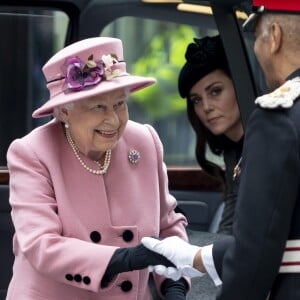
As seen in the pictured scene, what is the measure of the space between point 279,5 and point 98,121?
660mm

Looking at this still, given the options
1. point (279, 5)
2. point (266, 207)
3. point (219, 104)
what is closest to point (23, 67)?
point (219, 104)

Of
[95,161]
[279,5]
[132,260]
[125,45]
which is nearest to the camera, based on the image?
[279,5]

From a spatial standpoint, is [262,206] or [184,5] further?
[184,5]

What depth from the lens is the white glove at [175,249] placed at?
7.64 ft

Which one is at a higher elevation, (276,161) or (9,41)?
(9,41)

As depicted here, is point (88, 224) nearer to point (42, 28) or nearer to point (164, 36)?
point (42, 28)

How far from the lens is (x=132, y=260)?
2469 millimetres

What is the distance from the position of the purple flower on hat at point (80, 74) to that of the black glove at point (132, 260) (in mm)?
459

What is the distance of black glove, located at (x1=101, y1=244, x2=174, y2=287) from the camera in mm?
2440

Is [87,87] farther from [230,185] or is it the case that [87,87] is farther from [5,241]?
[5,241]

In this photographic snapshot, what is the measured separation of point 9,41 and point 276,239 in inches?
85.9

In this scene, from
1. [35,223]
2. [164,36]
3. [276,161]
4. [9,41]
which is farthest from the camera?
[164,36]

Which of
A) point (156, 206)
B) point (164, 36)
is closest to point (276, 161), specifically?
point (156, 206)

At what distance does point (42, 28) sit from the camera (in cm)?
402
